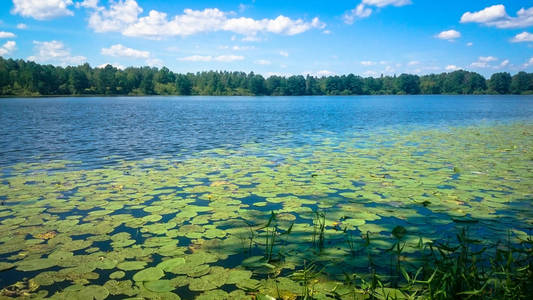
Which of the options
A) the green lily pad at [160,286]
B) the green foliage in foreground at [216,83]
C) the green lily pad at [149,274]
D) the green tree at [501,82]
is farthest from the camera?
the green tree at [501,82]

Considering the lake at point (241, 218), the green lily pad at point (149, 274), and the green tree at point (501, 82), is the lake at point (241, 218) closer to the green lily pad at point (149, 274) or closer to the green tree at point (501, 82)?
the green lily pad at point (149, 274)

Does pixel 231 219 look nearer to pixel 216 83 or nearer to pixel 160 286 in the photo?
pixel 160 286

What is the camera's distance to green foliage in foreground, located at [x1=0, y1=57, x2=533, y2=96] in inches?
3260

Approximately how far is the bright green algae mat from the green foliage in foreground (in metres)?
90.7

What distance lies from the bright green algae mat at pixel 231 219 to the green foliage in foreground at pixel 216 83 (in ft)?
297

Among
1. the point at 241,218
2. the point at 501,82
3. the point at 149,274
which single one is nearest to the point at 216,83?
the point at 501,82

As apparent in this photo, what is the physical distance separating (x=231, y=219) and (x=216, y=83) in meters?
130

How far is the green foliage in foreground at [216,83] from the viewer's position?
272 feet

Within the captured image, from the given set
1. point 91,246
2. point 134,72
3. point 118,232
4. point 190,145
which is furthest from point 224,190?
point 134,72

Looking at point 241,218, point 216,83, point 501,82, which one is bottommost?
point 241,218

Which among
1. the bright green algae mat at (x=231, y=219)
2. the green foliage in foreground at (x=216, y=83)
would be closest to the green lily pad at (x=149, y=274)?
the bright green algae mat at (x=231, y=219)

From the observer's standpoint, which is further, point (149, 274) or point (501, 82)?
point (501, 82)

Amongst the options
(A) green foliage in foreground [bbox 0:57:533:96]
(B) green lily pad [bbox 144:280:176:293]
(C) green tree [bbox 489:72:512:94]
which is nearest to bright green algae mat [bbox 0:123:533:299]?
(B) green lily pad [bbox 144:280:176:293]

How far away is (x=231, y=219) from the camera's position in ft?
16.2
